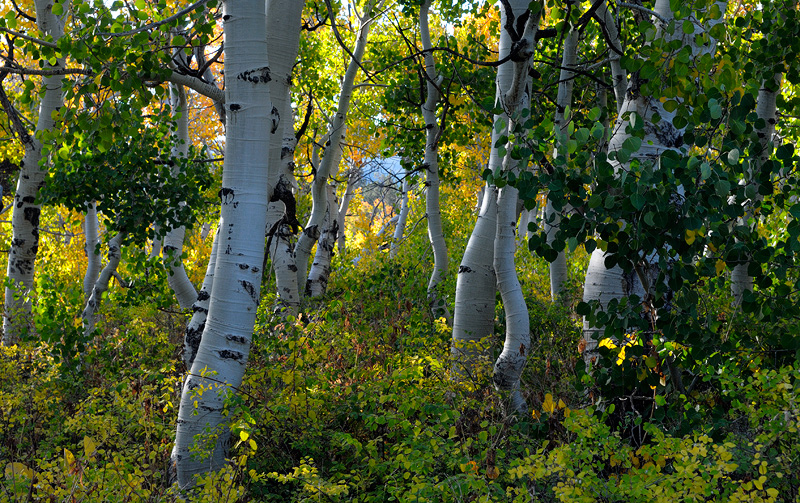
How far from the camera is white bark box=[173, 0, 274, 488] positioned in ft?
9.73

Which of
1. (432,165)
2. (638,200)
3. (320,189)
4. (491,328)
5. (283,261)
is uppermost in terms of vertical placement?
(432,165)

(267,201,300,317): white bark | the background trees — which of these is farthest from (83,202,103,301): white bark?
(267,201,300,317): white bark

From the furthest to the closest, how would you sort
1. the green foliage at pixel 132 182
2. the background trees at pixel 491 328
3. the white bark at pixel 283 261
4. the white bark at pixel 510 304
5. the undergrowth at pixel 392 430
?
1. the white bark at pixel 283 261
2. the green foliage at pixel 132 182
3. the white bark at pixel 510 304
4. the background trees at pixel 491 328
5. the undergrowth at pixel 392 430

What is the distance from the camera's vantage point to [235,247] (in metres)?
3.10

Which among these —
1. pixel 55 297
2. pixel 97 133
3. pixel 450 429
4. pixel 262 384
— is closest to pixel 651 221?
pixel 450 429

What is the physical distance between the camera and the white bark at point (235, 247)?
2967 mm

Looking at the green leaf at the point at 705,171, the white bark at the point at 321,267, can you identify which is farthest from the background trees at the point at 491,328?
the white bark at the point at 321,267

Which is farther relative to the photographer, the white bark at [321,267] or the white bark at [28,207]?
the white bark at [321,267]

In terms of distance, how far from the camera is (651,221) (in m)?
2.43

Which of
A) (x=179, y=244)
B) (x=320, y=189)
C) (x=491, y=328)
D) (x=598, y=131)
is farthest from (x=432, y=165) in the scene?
(x=598, y=131)

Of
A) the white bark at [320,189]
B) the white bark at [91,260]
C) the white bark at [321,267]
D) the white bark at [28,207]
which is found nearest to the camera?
the white bark at [28,207]

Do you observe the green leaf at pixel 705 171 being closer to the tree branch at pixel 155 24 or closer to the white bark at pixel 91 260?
the tree branch at pixel 155 24

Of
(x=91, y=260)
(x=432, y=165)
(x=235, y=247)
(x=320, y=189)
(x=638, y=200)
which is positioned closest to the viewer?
(x=638, y=200)

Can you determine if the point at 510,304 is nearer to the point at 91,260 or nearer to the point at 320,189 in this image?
the point at 320,189
